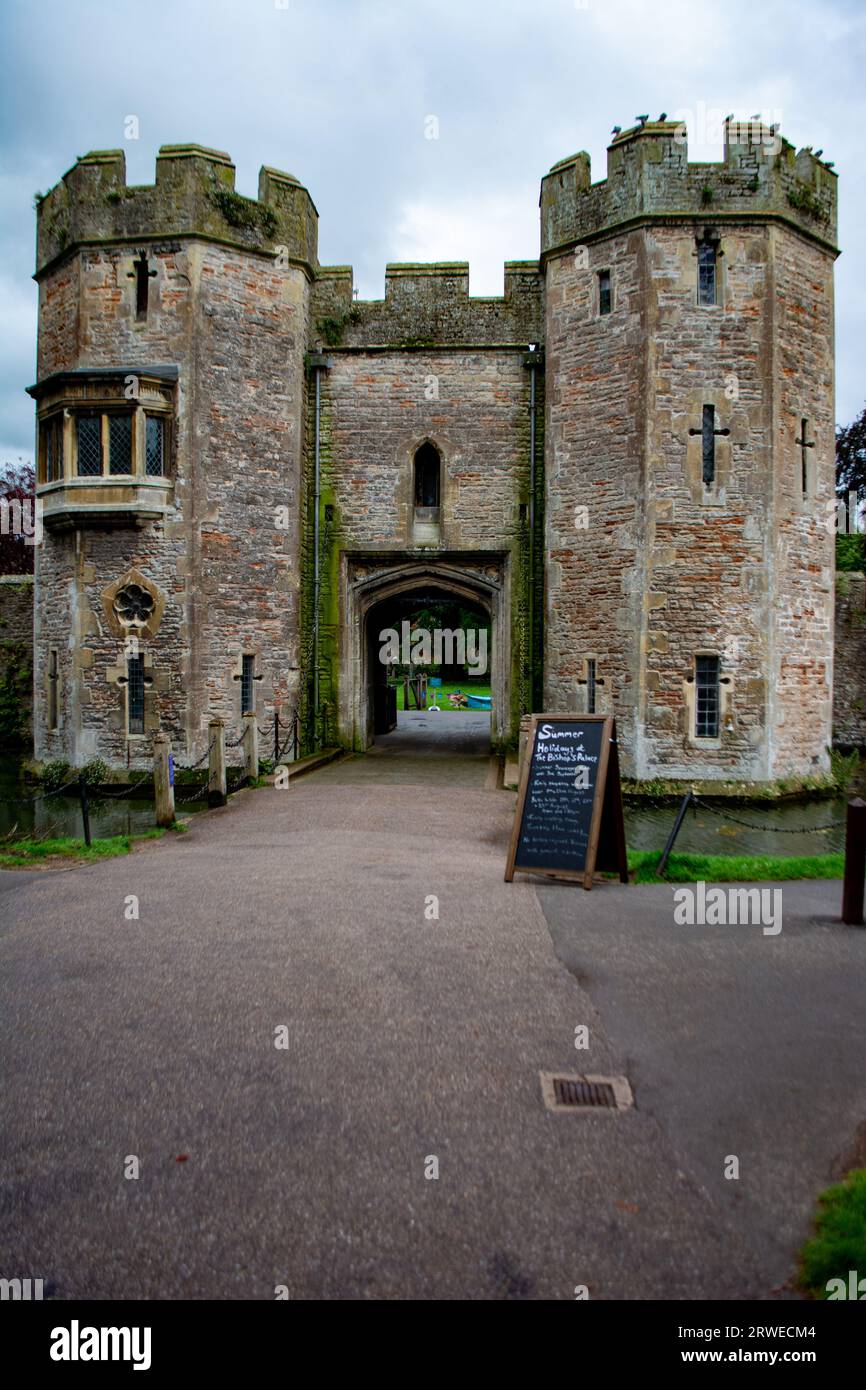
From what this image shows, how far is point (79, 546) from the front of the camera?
15867 mm

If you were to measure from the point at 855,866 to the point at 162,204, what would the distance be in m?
16.2

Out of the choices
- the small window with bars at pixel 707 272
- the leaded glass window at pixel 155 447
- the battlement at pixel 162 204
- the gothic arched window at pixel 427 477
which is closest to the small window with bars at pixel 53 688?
the leaded glass window at pixel 155 447

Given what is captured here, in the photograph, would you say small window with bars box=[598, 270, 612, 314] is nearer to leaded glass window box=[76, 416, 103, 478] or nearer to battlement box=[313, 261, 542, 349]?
battlement box=[313, 261, 542, 349]

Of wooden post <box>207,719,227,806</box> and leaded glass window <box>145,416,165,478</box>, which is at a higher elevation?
leaded glass window <box>145,416,165,478</box>

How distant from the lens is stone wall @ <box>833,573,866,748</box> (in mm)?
18172

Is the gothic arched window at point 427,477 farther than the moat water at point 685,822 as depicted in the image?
Yes

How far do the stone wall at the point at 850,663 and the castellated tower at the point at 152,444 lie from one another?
12538 mm

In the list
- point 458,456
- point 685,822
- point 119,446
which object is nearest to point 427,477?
point 458,456

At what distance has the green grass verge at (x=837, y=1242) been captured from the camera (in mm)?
2650

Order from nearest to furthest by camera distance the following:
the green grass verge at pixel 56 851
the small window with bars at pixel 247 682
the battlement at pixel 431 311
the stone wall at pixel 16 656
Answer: the green grass verge at pixel 56 851 < the small window with bars at pixel 247 682 < the battlement at pixel 431 311 < the stone wall at pixel 16 656

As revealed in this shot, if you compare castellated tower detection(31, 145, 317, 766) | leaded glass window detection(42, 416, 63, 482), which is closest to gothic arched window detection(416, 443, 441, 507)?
castellated tower detection(31, 145, 317, 766)

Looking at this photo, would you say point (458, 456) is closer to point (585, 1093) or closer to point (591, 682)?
point (591, 682)

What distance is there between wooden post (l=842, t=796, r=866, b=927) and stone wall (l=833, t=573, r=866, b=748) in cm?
1256

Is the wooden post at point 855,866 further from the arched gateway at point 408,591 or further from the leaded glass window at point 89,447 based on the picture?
the leaded glass window at point 89,447
